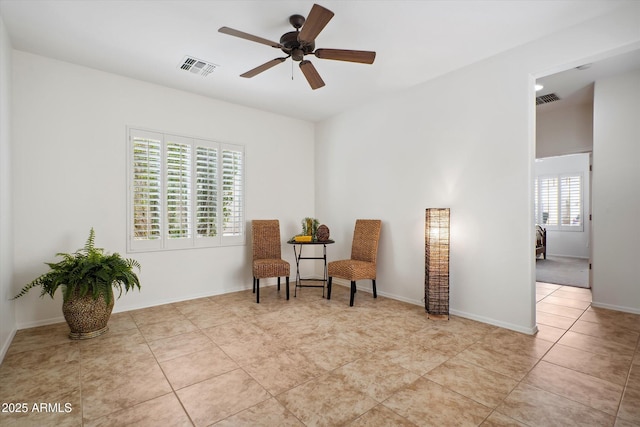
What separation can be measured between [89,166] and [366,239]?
3.60 m

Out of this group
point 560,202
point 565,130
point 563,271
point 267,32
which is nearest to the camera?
point 267,32

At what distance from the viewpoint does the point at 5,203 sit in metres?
2.73

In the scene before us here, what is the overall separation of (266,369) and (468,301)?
2423mm

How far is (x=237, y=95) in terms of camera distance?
436cm

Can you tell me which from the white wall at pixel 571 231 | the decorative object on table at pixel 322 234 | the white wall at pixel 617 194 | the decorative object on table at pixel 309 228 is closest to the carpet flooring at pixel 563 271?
the white wall at pixel 571 231

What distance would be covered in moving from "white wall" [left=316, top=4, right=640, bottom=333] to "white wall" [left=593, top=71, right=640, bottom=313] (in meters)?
1.64

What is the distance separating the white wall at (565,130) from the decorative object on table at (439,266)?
9.61 feet

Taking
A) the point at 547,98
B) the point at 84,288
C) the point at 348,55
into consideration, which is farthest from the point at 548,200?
the point at 84,288

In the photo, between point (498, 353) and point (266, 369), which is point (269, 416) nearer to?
point (266, 369)

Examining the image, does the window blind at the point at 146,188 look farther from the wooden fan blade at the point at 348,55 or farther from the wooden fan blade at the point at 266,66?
the wooden fan blade at the point at 348,55

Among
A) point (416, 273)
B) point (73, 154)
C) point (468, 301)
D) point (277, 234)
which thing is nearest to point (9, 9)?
point (73, 154)

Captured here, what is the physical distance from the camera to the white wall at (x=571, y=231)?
312 inches

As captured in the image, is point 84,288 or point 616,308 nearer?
point 84,288

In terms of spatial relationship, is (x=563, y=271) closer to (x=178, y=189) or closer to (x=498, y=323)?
(x=498, y=323)
